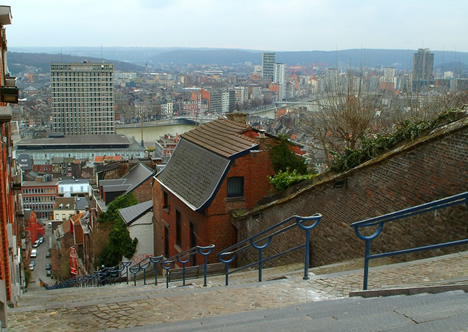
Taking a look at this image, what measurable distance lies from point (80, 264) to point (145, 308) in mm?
31865

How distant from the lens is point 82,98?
14725 cm

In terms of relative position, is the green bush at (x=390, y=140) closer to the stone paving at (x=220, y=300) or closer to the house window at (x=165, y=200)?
the stone paving at (x=220, y=300)

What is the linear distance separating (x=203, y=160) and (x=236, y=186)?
1.64 metres

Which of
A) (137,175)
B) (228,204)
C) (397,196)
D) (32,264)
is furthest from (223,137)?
(32,264)

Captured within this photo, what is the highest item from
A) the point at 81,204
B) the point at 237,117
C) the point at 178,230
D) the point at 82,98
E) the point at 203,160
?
the point at 237,117

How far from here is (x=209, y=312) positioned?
20.2ft

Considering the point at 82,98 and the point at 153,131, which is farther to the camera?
the point at 153,131

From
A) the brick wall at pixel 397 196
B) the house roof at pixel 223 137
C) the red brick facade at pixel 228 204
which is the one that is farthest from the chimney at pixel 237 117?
the brick wall at pixel 397 196

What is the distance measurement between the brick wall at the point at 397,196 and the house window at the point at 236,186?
4102 millimetres

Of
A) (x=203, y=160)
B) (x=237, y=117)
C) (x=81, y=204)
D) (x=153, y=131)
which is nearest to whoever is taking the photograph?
(x=203, y=160)

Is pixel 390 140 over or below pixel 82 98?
over

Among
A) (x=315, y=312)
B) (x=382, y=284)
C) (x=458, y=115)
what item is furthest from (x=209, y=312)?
(x=458, y=115)

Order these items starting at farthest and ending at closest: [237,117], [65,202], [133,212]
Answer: [65,202] < [133,212] < [237,117]

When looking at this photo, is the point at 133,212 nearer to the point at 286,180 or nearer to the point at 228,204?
the point at 228,204
